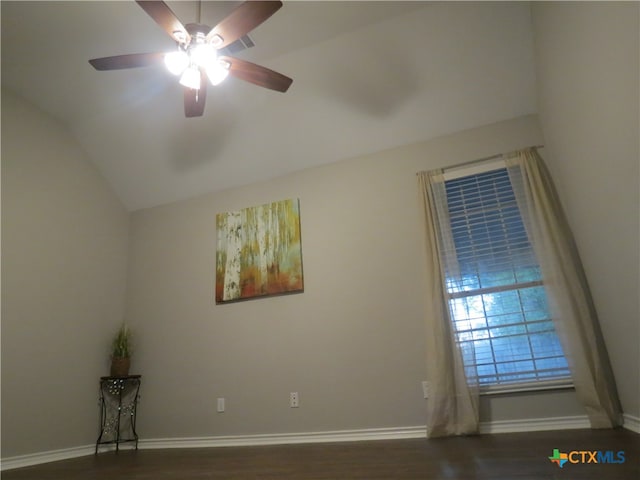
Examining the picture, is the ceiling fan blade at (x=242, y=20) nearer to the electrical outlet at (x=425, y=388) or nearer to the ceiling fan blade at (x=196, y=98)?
the ceiling fan blade at (x=196, y=98)

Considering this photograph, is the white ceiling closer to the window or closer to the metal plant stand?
the window

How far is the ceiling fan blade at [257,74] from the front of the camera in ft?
7.22

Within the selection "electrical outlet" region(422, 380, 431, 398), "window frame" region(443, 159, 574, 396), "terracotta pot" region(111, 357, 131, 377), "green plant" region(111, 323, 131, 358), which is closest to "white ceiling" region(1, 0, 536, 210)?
"window frame" region(443, 159, 574, 396)

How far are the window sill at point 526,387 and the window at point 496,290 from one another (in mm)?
15

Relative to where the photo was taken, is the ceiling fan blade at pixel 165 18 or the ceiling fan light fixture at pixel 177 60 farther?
the ceiling fan light fixture at pixel 177 60

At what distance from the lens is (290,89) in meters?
3.21

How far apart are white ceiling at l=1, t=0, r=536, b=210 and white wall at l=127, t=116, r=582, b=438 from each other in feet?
0.81

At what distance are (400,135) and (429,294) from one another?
58.9 inches

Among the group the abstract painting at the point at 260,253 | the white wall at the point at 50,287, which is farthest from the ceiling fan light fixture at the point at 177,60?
the white wall at the point at 50,287

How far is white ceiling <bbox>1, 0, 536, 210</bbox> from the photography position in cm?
266

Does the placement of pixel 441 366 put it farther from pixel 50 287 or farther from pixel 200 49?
pixel 50 287

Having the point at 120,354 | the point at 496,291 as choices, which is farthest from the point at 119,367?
the point at 496,291

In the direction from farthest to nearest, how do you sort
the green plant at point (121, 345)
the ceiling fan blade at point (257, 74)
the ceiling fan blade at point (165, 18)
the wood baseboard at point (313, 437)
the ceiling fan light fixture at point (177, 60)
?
the green plant at point (121, 345)
the wood baseboard at point (313, 437)
the ceiling fan blade at point (257, 74)
the ceiling fan light fixture at point (177, 60)
the ceiling fan blade at point (165, 18)

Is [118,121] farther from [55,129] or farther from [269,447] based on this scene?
[269,447]
